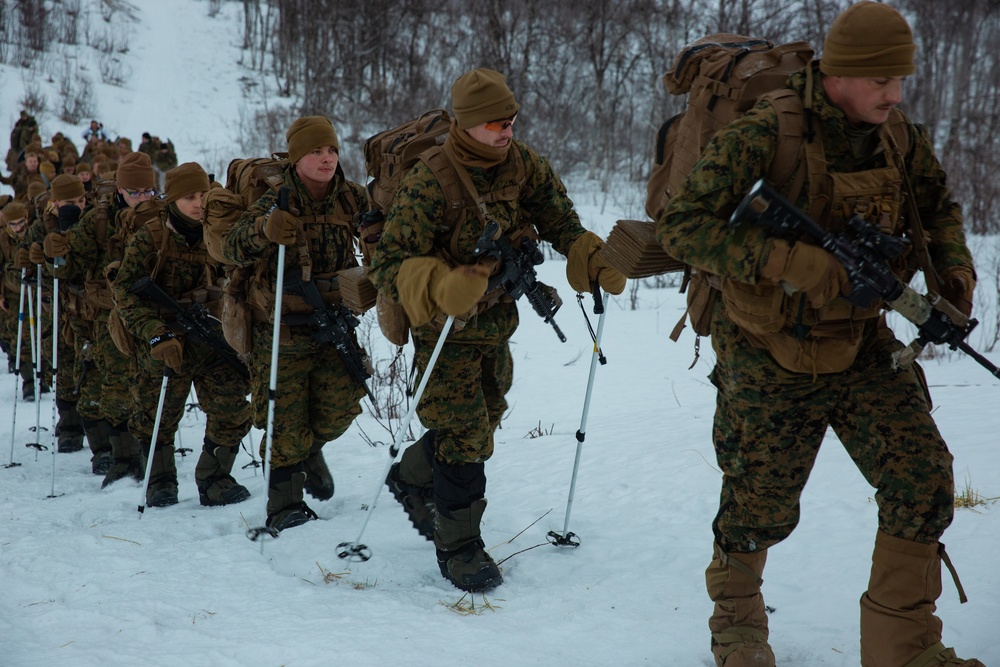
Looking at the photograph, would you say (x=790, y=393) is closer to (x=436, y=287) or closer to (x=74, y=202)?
(x=436, y=287)

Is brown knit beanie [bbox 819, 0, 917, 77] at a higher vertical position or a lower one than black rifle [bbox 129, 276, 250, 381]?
higher

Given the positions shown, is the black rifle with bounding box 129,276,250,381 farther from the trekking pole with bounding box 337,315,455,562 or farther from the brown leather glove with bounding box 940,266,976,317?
the brown leather glove with bounding box 940,266,976,317

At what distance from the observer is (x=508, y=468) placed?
5289 mm

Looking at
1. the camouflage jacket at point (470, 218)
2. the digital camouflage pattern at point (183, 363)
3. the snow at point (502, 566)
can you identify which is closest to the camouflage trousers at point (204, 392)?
the digital camouflage pattern at point (183, 363)

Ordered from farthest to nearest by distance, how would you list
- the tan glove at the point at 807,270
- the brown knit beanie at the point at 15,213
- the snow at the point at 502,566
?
the brown knit beanie at the point at 15,213 < the snow at the point at 502,566 < the tan glove at the point at 807,270

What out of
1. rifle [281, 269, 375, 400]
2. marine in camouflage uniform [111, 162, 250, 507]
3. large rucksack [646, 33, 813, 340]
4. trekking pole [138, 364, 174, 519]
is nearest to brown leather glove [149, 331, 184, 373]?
marine in camouflage uniform [111, 162, 250, 507]

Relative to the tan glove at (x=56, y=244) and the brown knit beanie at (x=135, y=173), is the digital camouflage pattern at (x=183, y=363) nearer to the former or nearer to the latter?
the brown knit beanie at (x=135, y=173)

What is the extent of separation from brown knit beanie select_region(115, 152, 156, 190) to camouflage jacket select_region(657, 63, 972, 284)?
4458 millimetres

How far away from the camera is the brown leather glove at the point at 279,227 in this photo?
3945 mm

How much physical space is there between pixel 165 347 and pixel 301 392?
106 centimetres

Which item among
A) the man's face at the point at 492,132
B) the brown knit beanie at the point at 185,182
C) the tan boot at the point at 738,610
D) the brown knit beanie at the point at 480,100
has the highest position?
the brown knit beanie at the point at 480,100

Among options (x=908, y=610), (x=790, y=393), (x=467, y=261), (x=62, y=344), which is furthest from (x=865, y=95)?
(x=62, y=344)

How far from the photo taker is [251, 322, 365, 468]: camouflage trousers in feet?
14.4

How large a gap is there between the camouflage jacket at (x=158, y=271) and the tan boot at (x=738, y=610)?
3.79 meters
